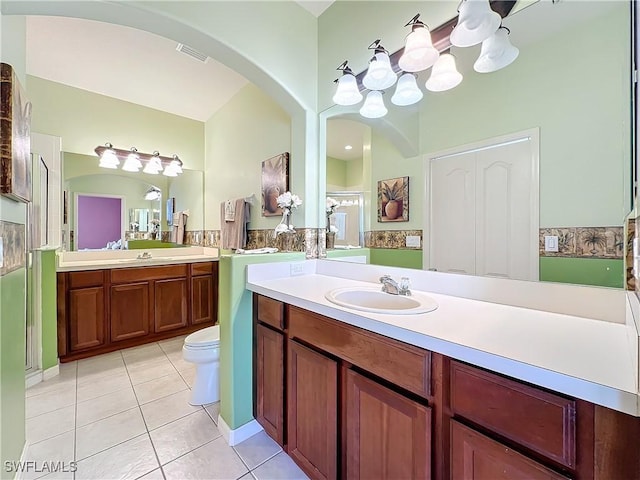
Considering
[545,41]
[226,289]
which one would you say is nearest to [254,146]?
[226,289]

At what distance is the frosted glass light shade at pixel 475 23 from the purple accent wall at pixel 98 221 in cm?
346

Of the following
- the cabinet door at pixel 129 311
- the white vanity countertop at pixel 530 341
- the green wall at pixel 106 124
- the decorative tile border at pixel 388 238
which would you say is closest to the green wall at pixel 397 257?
the decorative tile border at pixel 388 238

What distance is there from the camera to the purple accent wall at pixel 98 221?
2.83 meters

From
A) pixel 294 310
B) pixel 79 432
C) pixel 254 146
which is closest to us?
pixel 294 310

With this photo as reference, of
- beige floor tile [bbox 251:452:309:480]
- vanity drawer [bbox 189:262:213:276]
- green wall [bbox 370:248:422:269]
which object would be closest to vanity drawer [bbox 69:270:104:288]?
vanity drawer [bbox 189:262:213:276]

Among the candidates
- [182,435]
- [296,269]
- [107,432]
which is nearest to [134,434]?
[107,432]

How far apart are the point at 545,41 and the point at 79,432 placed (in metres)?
3.08

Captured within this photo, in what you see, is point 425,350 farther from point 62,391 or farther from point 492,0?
point 62,391

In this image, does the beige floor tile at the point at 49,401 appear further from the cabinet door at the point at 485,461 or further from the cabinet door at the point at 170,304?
the cabinet door at the point at 485,461

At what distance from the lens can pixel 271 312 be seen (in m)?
1.52

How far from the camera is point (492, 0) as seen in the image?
121 centimetres

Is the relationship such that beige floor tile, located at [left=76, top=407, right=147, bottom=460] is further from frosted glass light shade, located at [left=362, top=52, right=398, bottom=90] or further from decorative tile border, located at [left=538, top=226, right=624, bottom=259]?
frosted glass light shade, located at [left=362, top=52, right=398, bottom=90]

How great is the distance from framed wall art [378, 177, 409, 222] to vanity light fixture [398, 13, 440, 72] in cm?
60

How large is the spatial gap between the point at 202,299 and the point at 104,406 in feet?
4.76
